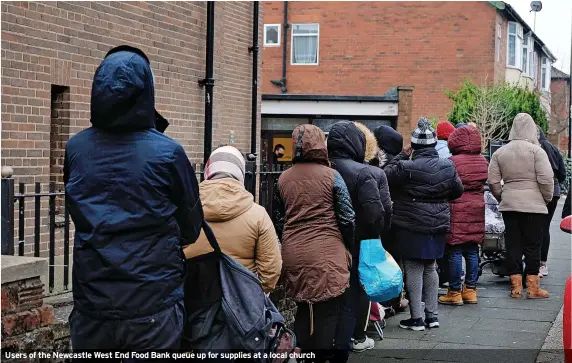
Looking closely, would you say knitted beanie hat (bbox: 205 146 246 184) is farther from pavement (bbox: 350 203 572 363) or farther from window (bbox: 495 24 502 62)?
window (bbox: 495 24 502 62)

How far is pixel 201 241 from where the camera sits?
4.30 metres

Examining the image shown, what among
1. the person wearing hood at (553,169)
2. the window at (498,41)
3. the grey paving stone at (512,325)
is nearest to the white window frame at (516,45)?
the window at (498,41)

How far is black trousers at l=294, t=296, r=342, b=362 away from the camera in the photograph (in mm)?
5988

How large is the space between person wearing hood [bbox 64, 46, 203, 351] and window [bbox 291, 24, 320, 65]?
1056 inches

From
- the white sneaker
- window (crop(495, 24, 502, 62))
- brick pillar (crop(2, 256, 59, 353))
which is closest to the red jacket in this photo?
the white sneaker

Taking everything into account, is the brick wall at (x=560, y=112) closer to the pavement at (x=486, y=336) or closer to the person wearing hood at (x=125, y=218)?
the pavement at (x=486, y=336)

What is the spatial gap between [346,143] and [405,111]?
15864 millimetres

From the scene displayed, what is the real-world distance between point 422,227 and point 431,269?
45 centimetres

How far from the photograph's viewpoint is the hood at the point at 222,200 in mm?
4699

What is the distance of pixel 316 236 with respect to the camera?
5.89m

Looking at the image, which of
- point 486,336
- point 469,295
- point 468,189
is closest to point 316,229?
point 486,336

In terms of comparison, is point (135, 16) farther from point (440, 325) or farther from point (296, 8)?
point (296, 8)

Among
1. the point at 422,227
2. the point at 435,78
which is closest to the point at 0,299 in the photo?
the point at 422,227

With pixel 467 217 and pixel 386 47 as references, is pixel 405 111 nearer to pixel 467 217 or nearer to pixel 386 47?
pixel 386 47
